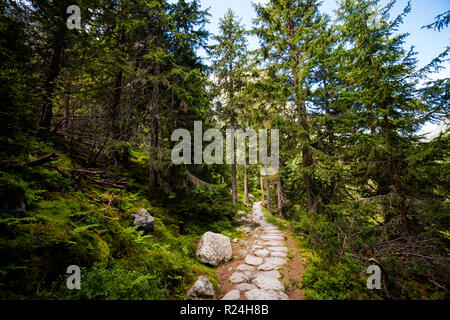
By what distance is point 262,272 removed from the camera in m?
4.80

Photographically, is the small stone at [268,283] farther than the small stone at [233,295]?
Yes

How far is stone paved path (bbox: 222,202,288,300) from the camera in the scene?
371cm

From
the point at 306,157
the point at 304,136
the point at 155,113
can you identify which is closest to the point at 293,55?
the point at 304,136

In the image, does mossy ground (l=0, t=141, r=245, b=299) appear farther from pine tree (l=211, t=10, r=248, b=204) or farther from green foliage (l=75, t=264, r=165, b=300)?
pine tree (l=211, t=10, r=248, b=204)

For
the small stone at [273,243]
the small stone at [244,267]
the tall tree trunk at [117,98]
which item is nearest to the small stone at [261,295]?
the small stone at [244,267]

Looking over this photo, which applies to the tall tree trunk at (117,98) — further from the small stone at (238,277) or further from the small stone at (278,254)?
the small stone at (278,254)

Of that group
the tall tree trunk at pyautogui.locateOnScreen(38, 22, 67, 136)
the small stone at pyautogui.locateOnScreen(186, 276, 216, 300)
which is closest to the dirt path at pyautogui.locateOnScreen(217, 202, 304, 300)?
the small stone at pyautogui.locateOnScreen(186, 276, 216, 300)

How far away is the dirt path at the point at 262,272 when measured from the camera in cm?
378

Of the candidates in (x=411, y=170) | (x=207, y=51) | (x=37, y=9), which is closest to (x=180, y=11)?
(x=207, y=51)

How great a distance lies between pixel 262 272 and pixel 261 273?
0.07m

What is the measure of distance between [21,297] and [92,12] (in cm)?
880

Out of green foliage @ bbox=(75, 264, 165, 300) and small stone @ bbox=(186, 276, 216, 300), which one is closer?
green foliage @ bbox=(75, 264, 165, 300)
